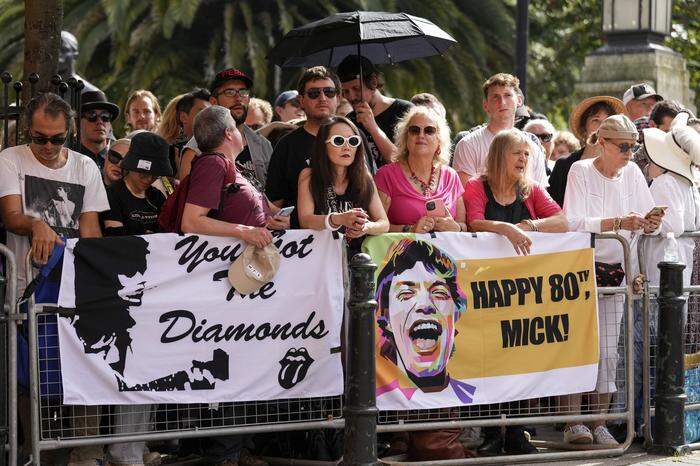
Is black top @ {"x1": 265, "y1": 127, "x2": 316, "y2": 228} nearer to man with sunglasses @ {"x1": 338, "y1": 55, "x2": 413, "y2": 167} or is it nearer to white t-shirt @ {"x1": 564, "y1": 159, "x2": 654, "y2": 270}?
man with sunglasses @ {"x1": 338, "y1": 55, "x2": 413, "y2": 167}

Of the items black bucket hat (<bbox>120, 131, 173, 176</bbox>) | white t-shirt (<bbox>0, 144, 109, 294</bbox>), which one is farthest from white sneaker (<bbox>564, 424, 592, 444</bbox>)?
white t-shirt (<bbox>0, 144, 109, 294</bbox>)

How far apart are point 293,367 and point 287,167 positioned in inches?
57.9

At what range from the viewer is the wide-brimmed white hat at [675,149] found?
→ 8805 mm

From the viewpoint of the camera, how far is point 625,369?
823 centimetres

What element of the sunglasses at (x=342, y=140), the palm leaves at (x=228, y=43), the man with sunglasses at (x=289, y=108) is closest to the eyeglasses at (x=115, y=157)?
the sunglasses at (x=342, y=140)

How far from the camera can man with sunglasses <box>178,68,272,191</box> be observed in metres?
8.67

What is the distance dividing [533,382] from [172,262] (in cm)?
248

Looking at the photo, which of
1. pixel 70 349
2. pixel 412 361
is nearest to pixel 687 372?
pixel 412 361

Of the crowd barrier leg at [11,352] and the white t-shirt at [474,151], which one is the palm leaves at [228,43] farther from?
the crowd barrier leg at [11,352]

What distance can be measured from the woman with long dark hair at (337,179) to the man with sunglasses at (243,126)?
3.19 ft

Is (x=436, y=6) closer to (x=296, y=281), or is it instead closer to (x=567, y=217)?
(x=567, y=217)

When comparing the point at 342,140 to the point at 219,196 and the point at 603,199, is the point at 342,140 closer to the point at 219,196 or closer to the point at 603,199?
the point at 219,196

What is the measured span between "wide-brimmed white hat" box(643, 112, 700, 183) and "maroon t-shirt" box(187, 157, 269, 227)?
3007 mm

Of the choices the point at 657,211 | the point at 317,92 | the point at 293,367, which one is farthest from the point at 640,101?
the point at 293,367
